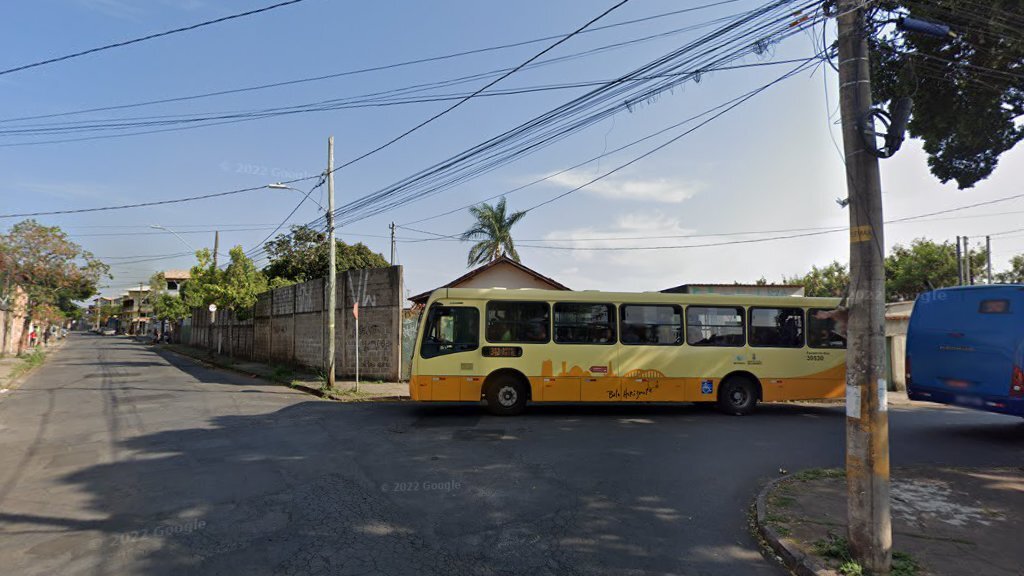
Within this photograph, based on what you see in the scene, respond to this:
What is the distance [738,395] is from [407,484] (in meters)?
8.54

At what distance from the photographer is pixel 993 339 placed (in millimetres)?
8945

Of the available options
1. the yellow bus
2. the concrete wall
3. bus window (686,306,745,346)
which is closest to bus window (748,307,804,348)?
the yellow bus

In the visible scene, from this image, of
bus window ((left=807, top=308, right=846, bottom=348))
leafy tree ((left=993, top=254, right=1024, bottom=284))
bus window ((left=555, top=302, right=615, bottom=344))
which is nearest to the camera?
bus window ((left=555, top=302, right=615, bottom=344))

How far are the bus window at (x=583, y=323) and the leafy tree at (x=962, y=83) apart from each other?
6774mm

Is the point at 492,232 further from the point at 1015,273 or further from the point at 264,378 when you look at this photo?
the point at 1015,273

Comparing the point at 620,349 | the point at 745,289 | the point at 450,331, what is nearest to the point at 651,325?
the point at 620,349

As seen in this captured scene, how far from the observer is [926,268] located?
3528 centimetres

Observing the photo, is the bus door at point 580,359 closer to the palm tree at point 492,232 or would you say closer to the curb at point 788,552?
the curb at point 788,552

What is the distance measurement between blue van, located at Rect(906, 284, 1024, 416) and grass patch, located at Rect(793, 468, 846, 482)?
413 cm

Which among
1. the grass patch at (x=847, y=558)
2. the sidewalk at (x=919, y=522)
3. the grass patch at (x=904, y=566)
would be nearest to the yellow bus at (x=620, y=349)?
the sidewalk at (x=919, y=522)

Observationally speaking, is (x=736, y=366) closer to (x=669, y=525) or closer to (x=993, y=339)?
(x=993, y=339)

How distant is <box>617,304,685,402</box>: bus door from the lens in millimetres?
11531

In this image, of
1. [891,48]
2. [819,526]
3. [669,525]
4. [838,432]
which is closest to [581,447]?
[669,525]

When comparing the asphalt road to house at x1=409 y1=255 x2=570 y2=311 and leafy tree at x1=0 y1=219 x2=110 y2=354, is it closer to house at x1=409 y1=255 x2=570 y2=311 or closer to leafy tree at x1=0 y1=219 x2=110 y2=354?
house at x1=409 y1=255 x2=570 y2=311
